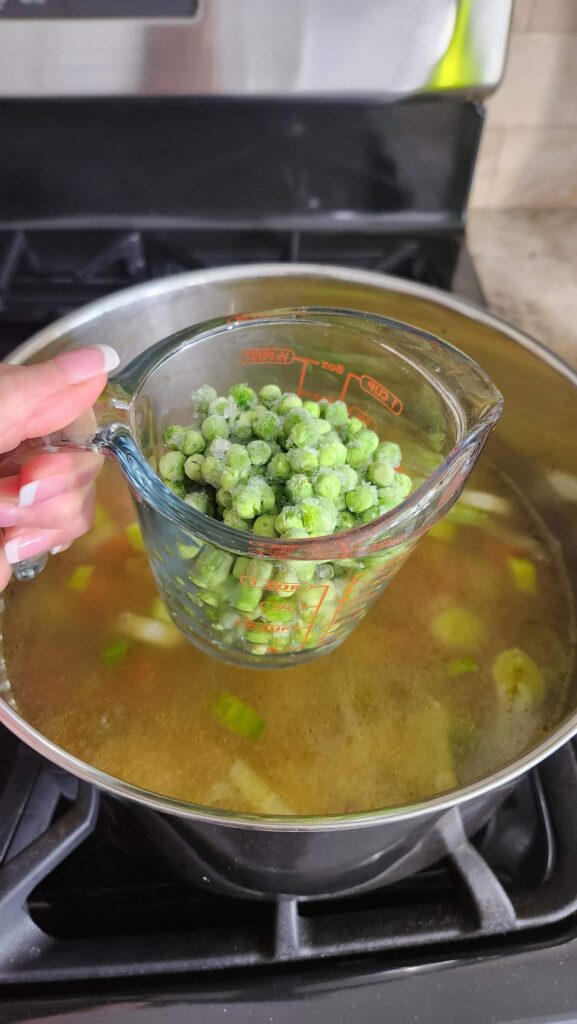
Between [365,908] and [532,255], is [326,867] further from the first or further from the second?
[532,255]

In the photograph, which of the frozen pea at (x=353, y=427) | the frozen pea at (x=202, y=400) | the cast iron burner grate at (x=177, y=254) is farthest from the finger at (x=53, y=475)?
the cast iron burner grate at (x=177, y=254)

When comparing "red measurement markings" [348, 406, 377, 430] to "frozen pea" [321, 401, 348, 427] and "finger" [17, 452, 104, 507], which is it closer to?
"frozen pea" [321, 401, 348, 427]

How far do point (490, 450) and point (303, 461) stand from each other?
13.2 inches

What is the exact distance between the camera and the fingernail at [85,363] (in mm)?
477

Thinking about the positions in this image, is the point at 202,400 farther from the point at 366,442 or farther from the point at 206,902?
the point at 206,902

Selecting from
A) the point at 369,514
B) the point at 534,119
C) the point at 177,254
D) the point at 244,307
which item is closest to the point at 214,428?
the point at 369,514

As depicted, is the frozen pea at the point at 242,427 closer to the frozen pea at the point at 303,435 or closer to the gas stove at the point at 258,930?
the frozen pea at the point at 303,435

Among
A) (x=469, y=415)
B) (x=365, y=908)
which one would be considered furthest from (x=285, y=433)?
(x=365, y=908)

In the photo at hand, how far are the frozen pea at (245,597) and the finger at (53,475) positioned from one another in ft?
0.51

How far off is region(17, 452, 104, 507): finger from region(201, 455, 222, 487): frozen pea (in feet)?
0.37

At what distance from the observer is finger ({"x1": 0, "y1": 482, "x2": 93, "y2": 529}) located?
523mm

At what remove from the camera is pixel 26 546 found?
561mm

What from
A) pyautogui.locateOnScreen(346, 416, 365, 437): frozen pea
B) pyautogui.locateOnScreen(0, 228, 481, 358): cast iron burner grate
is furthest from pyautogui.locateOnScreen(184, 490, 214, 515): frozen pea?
pyautogui.locateOnScreen(0, 228, 481, 358): cast iron burner grate

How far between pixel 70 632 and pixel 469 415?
347 mm
